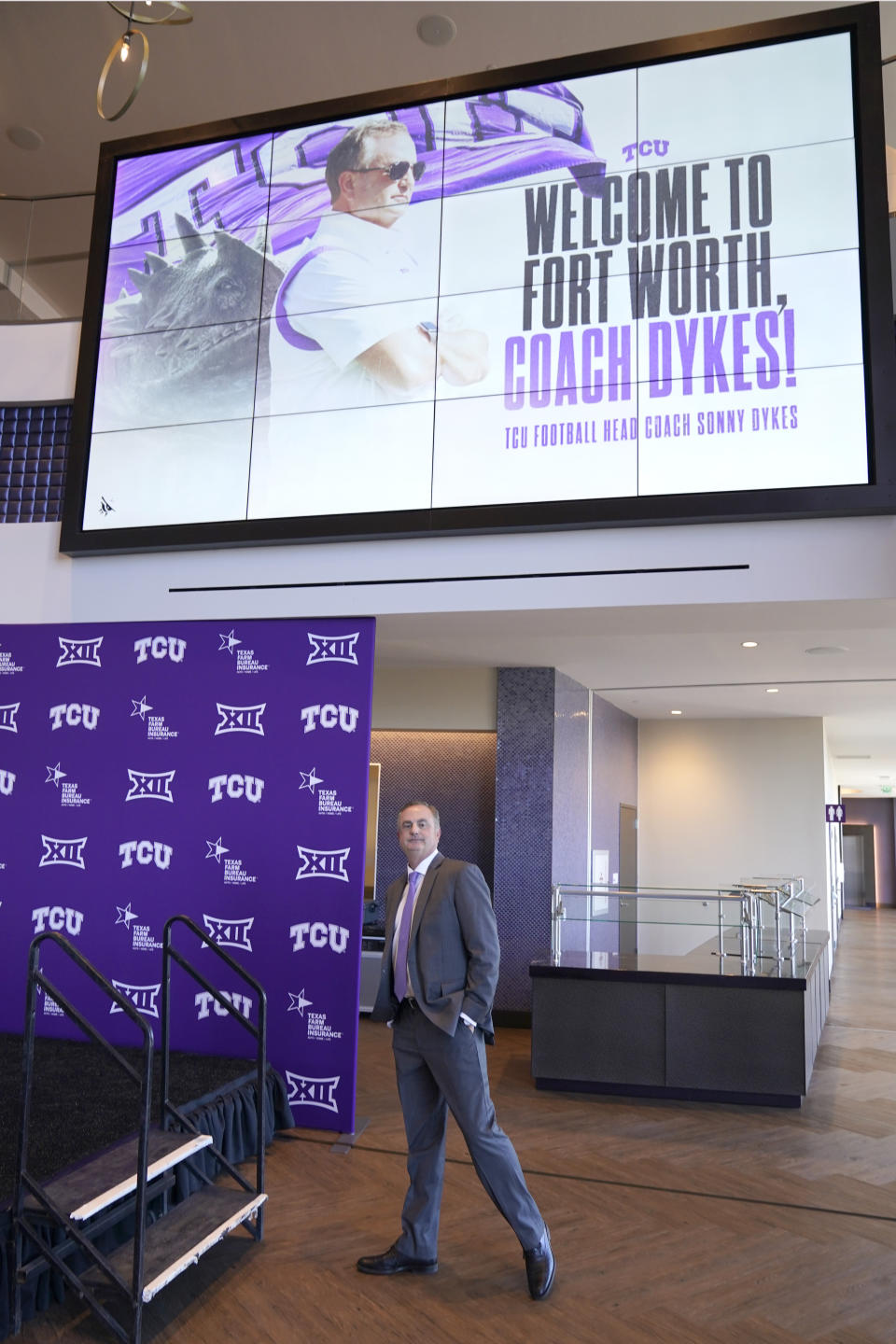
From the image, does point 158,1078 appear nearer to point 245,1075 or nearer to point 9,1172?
point 245,1075

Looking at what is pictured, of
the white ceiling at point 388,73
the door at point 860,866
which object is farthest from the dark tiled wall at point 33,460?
the door at point 860,866

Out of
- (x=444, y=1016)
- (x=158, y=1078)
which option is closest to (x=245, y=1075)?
(x=158, y=1078)

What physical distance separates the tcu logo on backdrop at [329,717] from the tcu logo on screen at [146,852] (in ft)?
3.49

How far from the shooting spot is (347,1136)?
493 centimetres

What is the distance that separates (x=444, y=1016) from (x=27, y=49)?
26.6 ft

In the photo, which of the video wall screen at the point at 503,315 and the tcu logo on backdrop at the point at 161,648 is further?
the tcu logo on backdrop at the point at 161,648

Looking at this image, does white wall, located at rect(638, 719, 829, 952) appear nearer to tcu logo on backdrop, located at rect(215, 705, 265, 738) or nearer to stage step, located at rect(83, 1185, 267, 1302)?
tcu logo on backdrop, located at rect(215, 705, 265, 738)

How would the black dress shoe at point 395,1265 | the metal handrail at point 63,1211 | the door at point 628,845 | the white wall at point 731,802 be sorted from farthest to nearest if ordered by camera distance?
the white wall at point 731,802 < the door at point 628,845 < the black dress shoe at point 395,1265 < the metal handrail at point 63,1211

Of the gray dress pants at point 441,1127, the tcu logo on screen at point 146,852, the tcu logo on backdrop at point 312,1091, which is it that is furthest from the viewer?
the tcu logo on screen at point 146,852

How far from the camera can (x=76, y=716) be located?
5.78m

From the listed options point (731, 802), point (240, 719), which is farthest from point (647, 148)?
point (731, 802)

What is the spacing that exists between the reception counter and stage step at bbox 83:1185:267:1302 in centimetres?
261

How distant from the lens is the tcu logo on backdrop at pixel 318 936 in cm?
512

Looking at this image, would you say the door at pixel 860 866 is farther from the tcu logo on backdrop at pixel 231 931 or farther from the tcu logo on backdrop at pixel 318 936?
the tcu logo on backdrop at pixel 231 931
